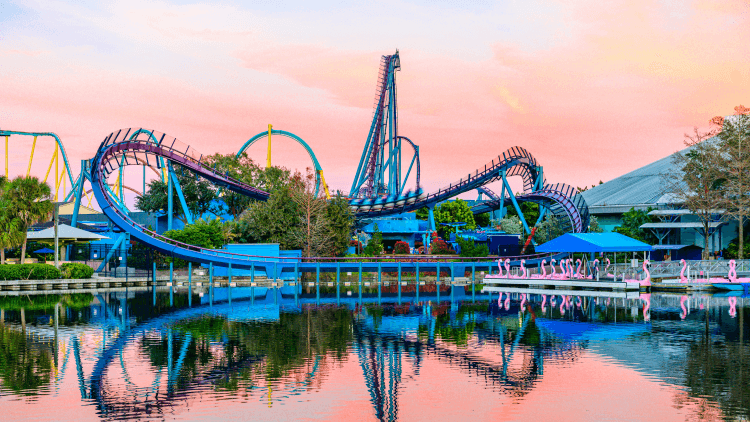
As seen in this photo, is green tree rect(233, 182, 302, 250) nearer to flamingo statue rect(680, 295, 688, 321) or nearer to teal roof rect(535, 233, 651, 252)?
teal roof rect(535, 233, 651, 252)

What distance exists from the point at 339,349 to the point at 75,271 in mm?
29426

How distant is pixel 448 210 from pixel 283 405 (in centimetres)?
7754

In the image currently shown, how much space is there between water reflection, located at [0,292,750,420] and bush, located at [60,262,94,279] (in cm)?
1092

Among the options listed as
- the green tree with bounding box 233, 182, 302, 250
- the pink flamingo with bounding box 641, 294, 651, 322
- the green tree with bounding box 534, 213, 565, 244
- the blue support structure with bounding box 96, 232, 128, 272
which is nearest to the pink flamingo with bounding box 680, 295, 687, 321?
the pink flamingo with bounding box 641, 294, 651, 322

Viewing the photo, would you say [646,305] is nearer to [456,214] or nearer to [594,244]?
[594,244]

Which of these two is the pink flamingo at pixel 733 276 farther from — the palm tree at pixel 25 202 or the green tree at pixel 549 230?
the palm tree at pixel 25 202

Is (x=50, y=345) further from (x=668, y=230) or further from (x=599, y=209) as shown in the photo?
(x=599, y=209)

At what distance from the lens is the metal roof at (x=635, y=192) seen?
219 ft

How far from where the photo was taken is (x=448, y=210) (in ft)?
297

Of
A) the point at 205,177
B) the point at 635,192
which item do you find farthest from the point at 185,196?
the point at 635,192

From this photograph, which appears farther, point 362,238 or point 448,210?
point 448,210

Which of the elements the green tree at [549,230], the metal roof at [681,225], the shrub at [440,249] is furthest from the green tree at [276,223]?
the metal roof at [681,225]

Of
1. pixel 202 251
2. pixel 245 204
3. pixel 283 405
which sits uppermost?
pixel 245 204

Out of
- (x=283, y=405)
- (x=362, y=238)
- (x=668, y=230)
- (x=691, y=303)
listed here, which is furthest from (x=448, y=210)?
(x=283, y=405)
